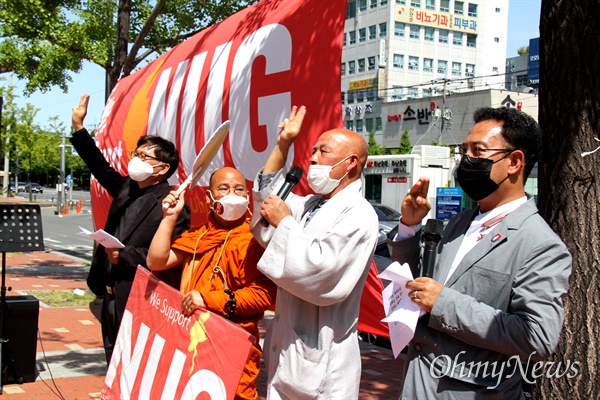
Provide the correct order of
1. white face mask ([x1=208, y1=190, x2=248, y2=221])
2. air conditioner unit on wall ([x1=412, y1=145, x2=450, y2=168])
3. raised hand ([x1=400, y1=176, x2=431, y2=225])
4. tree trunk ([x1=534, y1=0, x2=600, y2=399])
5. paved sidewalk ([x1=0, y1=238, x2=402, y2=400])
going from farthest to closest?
air conditioner unit on wall ([x1=412, y1=145, x2=450, y2=168]), paved sidewalk ([x1=0, y1=238, x2=402, y2=400]), white face mask ([x1=208, y1=190, x2=248, y2=221]), tree trunk ([x1=534, y1=0, x2=600, y2=399]), raised hand ([x1=400, y1=176, x2=431, y2=225])

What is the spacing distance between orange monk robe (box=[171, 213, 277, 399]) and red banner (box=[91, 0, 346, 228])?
78 cm

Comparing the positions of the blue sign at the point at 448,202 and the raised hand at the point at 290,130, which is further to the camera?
the blue sign at the point at 448,202

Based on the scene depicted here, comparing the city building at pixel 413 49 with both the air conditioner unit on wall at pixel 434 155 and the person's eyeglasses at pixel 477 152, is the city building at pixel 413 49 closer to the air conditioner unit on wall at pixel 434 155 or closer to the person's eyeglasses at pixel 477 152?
the air conditioner unit on wall at pixel 434 155

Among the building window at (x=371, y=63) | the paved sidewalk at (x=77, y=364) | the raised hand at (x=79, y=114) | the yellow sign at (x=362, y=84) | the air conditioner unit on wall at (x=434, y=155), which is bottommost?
the paved sidewalk at (x=77, y=364)

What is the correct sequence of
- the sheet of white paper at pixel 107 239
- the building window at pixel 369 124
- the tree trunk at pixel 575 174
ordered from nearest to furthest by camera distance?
the tree trunk at pixel 575 174, the sheet of white paper at pixel 107 239, the building window at pixel 369 124

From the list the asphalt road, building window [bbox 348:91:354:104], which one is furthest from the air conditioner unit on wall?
building window [bbox 348:91:354:104]

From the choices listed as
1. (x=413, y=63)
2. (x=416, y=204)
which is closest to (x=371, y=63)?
(x=413, y=63)

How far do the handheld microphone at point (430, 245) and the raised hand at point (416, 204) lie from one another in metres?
0.21

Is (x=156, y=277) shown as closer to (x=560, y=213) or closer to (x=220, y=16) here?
(x=560, y=213)

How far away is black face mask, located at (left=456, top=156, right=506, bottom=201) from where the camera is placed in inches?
92.7

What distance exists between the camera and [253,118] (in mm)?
4535

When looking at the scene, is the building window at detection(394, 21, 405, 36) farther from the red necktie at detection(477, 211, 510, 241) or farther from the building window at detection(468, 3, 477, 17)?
the red necktie at detection(477, 211, 510, 241)

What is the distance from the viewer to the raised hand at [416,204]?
8.50ft

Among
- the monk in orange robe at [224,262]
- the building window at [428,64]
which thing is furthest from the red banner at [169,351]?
the building window at [428,64]
